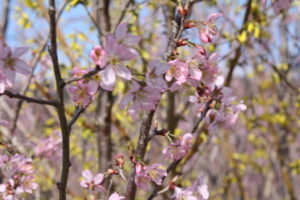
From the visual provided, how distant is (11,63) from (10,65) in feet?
0.04

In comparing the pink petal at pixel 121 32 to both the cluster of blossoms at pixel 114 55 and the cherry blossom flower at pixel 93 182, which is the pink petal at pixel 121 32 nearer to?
the cluster of blossoms at pixel 114 55

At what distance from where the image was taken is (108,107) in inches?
121

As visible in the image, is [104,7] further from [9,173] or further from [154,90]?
[154,90]

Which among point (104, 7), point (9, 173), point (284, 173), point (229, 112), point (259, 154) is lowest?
point (9, 173)

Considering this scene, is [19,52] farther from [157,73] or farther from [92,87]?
[157,73]

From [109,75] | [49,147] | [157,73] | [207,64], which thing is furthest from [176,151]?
[49,147]

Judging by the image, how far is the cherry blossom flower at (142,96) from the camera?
1.18 meters

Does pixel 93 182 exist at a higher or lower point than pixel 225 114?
lower

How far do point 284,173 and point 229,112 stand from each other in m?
3.29

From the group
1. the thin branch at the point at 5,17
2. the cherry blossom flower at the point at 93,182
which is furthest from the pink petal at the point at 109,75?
the thin branch at the point at 5,17

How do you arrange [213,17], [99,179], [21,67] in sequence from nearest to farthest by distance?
1. [21,67]
2. [213,17]
3. [99,179]

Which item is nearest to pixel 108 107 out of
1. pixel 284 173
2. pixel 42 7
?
pixel 42 7

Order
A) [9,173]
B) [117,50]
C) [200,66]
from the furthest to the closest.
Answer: [9,173] < [200,66] < [117,50]

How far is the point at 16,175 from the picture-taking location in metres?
1.80
